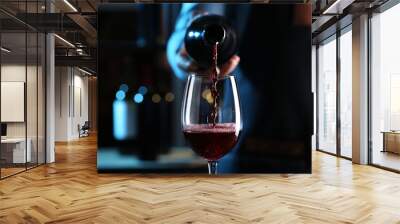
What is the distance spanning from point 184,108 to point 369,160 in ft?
28.3

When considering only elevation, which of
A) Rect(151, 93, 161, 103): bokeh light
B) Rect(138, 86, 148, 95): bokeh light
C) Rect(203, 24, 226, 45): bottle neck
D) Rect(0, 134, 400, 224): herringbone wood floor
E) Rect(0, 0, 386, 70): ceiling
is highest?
Rect(0, 0, 386, 70): ceiling

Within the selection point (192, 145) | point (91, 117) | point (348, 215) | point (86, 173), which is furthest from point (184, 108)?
point (91, 117)

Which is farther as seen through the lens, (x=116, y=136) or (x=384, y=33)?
(x=384, y=33)

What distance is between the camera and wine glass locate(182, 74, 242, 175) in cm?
43

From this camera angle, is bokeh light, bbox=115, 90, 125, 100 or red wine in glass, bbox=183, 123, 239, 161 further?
bokeh light, bbox=115, 90, 125, 100

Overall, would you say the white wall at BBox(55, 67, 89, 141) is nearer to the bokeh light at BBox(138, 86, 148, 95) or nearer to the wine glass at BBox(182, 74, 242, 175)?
the bokeh light at BBox(138, 86, 148, 95)

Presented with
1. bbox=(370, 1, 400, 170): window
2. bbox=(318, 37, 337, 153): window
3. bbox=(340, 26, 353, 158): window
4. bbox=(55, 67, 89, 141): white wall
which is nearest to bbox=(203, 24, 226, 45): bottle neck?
bbox=(370, 1, 400, 170): window

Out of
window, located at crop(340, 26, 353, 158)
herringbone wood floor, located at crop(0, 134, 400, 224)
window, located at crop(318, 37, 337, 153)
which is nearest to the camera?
herringbone wood floor, located at crop(0, 134, 400, 224)

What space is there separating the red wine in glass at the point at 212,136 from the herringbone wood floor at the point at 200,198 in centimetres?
357

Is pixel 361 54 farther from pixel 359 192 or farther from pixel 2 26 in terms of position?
pixel 2 26

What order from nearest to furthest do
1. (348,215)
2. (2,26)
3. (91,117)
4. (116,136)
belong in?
(348,215) → (116,136) → (2,26) → (91,117)

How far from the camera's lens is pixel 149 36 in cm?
612

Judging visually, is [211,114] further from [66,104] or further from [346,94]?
[66,104]

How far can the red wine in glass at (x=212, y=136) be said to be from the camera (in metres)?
0.42
